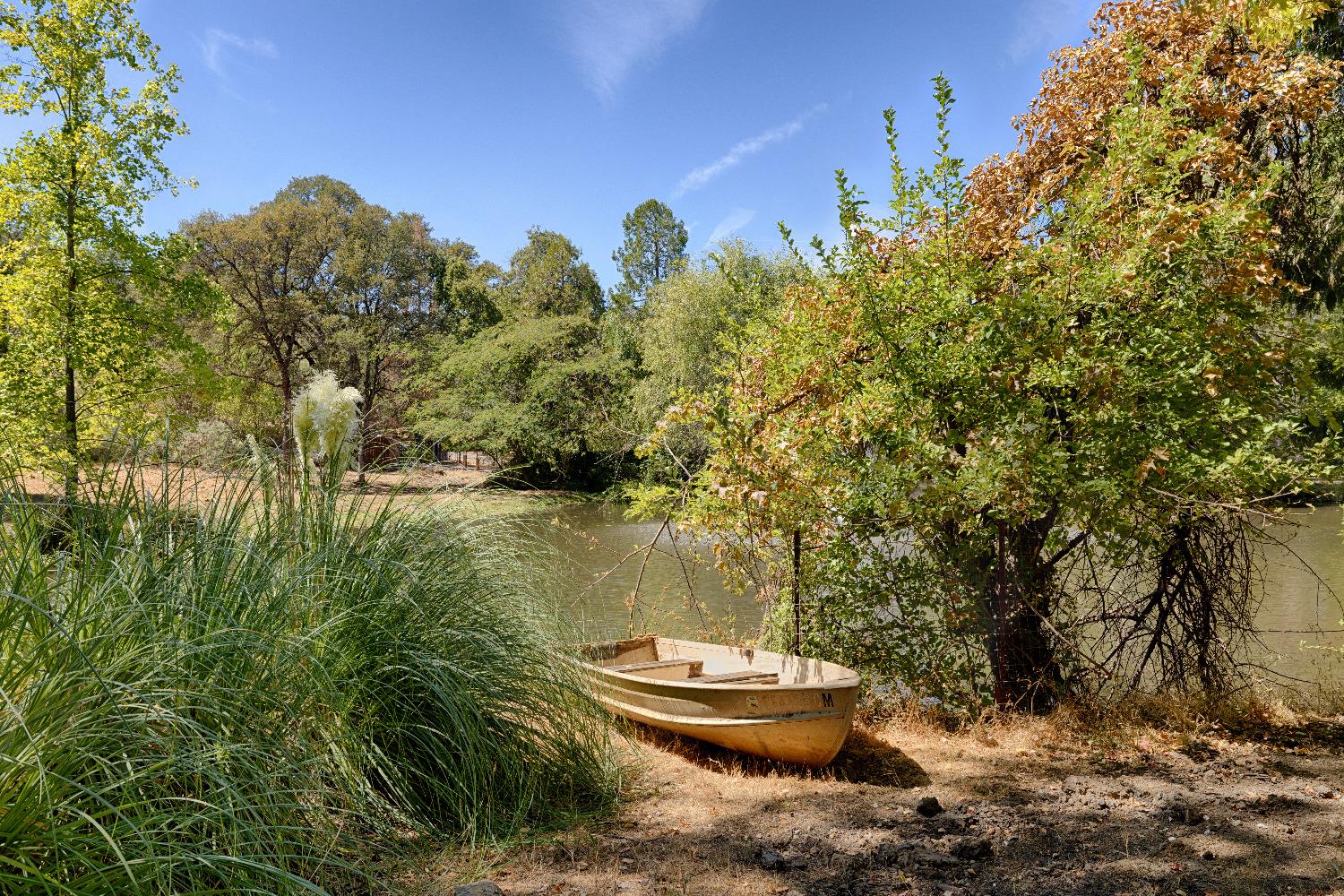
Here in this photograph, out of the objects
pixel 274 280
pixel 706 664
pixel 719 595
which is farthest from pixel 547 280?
pixel 706 664

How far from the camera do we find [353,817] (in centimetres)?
348

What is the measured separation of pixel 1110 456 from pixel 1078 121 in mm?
3068

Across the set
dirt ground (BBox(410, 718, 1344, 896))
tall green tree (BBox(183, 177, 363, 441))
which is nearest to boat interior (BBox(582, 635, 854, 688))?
dirt ground (BBox(410, 718, 1344, 896))

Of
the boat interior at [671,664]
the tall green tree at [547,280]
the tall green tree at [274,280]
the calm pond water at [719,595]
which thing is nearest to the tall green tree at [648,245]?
the tall green tree at [547,280]

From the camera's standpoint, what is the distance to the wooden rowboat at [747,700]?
5.16 metres

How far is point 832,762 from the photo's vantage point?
5.57m

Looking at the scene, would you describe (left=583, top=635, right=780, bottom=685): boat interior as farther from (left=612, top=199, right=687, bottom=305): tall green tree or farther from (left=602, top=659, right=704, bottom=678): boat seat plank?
(left=612, top=199, right=687, bottom=305): tall green tree

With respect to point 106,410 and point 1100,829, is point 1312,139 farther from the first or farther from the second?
point 106,410

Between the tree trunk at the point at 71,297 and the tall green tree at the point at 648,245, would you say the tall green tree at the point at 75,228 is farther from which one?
the tall green tree at the point at 648,245

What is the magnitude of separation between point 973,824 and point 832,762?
4.38 ft

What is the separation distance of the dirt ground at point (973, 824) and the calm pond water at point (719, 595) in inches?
54.4

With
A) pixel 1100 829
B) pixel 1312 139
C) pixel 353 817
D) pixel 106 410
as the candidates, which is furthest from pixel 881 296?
pixel 106 410

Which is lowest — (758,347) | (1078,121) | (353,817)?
(353,817)

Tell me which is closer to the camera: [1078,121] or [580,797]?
[580,797]
